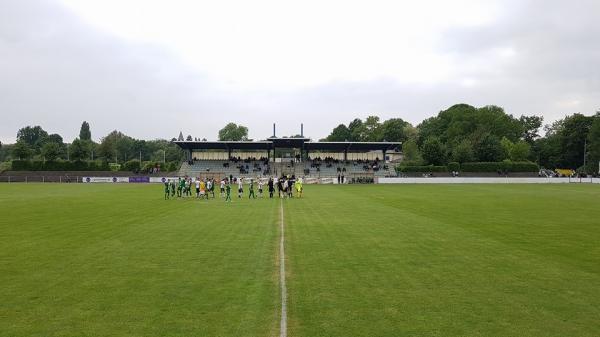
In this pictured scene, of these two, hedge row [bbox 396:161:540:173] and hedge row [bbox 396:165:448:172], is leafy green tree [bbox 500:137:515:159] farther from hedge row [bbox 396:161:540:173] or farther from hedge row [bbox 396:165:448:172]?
hedge row [bbox 396:165:448:172]

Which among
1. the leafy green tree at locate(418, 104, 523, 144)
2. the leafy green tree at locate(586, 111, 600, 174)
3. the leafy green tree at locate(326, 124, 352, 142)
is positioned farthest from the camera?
the leafy green tree at locate(326, 124, 352, 142)

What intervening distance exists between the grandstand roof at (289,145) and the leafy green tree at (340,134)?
67251 mm

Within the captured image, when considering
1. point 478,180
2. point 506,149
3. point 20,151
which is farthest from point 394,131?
point 20,151

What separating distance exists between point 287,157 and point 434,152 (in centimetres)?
2901

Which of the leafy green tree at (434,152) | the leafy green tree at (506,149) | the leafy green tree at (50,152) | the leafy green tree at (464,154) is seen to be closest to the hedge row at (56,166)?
the leafy green tree at (50,152)

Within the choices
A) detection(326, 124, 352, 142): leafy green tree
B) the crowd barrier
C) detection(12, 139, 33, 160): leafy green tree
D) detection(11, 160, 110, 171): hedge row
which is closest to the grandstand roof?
the crowd barrier

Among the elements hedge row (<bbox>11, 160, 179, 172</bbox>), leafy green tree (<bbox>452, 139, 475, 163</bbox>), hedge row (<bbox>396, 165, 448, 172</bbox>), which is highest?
leafy green tree (<bbox>452, 139, 475, 163</bbox>)

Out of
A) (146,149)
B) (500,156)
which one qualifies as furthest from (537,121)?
(146,149)

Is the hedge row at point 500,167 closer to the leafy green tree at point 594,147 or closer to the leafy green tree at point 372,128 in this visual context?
the leafy green tree at point 594,147

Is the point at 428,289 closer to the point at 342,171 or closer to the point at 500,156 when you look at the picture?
the point at 342,171

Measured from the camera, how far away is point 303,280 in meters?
9.77

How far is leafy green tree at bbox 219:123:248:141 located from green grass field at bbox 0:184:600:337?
14728 centimetres

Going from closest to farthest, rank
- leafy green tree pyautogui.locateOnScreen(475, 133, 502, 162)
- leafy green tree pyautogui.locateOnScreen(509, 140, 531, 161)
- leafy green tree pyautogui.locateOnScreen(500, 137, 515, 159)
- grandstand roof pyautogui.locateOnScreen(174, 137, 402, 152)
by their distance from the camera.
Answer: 1. grandstand roof pyautogui.locateOnScreen(174, 137, 402, 152)
2. leafy green tree pyautogui.locateOnScreen(475, 133, 502, 162)
3. leafy green tree pyautogui.locateOnScreen(500, 137, 515, 159)
4. leafy green tree pyautogui.locateOnScreen(509, 140, 531, 161)

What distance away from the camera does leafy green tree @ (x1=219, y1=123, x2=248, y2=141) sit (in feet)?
543
